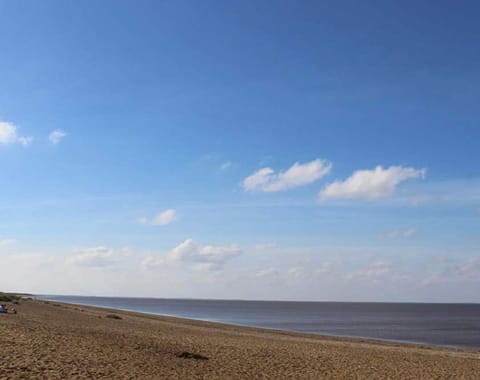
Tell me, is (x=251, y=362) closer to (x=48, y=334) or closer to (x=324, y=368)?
(x=324, y=368)

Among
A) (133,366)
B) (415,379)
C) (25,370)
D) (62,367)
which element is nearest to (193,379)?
(133,366)

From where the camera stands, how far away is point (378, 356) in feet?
100

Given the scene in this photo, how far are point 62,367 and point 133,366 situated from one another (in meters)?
2.94

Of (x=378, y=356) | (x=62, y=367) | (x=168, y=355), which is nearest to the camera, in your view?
(x=62, y=367)

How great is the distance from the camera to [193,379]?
1833cm

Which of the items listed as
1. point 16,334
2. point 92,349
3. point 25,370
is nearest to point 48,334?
point 16,334

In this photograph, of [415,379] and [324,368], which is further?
[324,368]

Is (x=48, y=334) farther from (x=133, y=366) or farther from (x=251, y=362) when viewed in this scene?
(x=251, y=362)

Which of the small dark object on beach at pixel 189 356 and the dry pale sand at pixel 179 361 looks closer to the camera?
the dry pale sand at pixel 179 361

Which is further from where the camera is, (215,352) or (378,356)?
(378,356)

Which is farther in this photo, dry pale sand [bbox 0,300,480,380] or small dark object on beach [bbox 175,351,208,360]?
small dark object on beach [bbox 175,351,208,360]

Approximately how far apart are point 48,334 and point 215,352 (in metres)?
8.60

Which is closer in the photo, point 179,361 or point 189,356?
point 179,361

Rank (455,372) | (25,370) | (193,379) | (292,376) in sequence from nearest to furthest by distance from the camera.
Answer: (25,370), (193,379), (292,376), (455,372)
